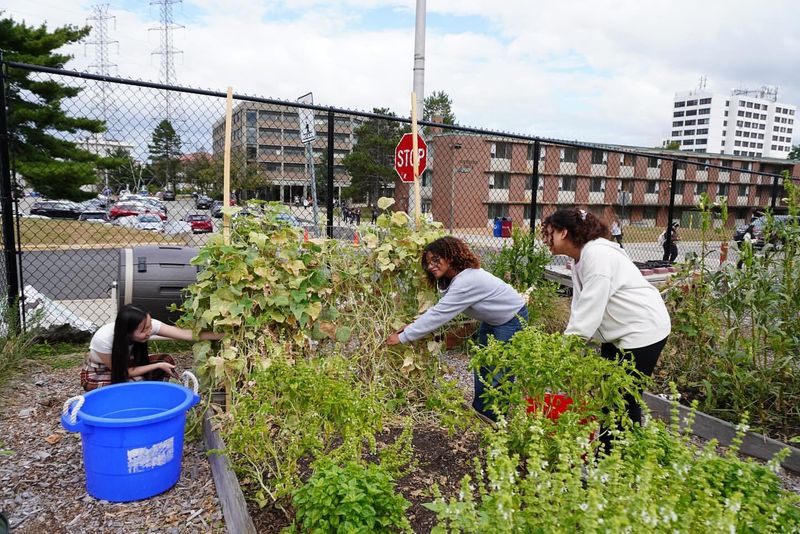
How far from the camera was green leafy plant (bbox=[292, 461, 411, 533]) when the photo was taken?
5.32 ft

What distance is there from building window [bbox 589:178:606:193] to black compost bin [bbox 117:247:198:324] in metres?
39.5

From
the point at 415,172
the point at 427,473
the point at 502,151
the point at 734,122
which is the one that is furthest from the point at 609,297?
the point at 734,122

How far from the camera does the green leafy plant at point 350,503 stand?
63.9 inches

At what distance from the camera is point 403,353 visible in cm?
341

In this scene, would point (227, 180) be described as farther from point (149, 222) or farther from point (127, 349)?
point (149, 222)

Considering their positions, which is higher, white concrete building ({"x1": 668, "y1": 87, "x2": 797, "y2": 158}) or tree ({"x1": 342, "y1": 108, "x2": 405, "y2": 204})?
white concrete building ({"x1": 668, "y1": 87, "x2": 797, "y2": 158})

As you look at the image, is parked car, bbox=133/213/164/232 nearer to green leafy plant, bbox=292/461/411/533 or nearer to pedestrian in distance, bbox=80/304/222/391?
pedestrian in distance, bbox=80/304/222/391

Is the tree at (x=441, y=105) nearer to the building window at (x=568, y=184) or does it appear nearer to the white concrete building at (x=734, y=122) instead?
the building window at (x=568, y=184)

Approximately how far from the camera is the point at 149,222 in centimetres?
1002

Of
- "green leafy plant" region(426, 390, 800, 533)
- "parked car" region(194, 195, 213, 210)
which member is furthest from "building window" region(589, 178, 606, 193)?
"green leafy plant" region(426, 390, 800, 533)

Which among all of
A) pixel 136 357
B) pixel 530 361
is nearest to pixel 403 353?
pixel 530 361

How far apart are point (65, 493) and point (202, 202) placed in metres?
4.34

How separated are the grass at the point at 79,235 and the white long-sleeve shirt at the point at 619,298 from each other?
31.7 ft

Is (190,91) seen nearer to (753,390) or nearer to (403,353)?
(403,353)
